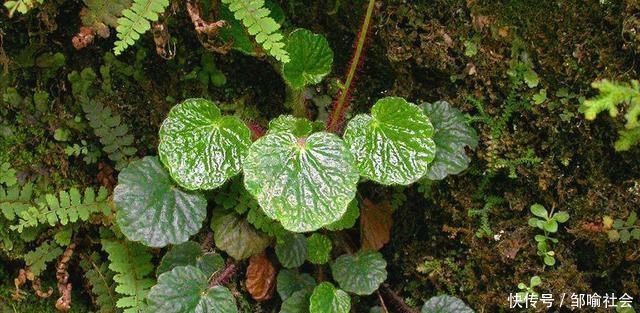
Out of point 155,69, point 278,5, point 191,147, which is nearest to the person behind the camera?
point 191,147

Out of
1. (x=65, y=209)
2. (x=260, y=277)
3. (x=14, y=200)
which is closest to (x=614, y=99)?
(x=260, y=277)

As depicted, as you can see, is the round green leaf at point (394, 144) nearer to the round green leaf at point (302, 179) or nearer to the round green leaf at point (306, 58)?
the round green leaf at point (302, 179)

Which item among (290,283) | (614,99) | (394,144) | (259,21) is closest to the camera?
(614,99)

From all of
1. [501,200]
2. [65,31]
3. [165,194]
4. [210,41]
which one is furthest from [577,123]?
[65,31]

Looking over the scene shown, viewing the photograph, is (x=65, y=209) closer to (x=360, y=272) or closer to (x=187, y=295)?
(x=187, y=295)

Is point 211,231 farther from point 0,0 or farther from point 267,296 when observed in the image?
point 0,0

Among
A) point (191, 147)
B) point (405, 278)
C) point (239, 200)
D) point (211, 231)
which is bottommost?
point (405, 278)

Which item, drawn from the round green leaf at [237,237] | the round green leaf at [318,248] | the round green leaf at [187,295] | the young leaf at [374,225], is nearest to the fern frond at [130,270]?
the round green leaf at [187,295]

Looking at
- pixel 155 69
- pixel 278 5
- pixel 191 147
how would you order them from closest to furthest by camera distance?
pixel 191 147 → pixel 278 5 → pixel 155 69
